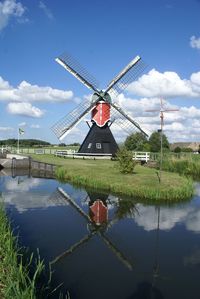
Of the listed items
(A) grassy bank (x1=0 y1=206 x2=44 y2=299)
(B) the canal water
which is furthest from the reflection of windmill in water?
(A) grassy bank (x1=0 y1=206 x2=44 y2=299)

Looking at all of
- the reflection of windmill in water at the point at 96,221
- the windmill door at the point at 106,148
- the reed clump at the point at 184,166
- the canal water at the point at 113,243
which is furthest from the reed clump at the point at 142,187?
the windmill door at the point at 106,148

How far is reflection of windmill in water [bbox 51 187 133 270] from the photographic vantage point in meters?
11.9

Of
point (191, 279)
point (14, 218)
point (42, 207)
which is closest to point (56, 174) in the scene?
point (42, 207)

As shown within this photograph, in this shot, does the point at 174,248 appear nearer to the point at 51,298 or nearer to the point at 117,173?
the point at 51,298

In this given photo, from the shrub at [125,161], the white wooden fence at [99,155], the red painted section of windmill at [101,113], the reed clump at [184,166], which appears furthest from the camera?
the red painted section of windmill at [101,113]

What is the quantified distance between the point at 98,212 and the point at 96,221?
2.10m

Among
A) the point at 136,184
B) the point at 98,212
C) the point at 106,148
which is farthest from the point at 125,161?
the point at 106,148

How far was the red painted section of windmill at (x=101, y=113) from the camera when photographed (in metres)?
45.1

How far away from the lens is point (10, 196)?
23.6m

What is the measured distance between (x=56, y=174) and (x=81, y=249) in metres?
23.5

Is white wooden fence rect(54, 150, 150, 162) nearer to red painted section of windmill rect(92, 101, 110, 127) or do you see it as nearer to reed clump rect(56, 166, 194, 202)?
red painted section of windmill rect(92, 101, 110, 127)

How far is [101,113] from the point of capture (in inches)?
1775

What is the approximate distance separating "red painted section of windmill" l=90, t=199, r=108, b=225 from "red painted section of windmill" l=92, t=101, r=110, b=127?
78.1 feet

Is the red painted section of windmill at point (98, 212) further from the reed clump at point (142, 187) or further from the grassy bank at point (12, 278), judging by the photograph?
the grassy bank at point (12, 278)
